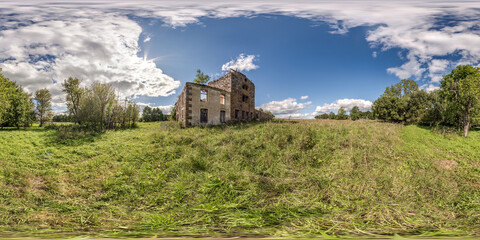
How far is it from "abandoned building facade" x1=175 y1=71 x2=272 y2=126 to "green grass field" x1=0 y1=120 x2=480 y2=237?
7852 millimetres

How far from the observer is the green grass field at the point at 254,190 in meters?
2.13

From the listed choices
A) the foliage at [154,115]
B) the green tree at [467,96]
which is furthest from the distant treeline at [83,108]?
the green tree at [467,96]

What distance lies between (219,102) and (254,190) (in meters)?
14.6

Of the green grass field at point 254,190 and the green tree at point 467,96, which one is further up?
the green tree at point 467,96

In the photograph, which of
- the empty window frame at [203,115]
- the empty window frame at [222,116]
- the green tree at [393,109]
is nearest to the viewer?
the empty window frame at [203,115]

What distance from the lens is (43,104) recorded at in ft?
80.6

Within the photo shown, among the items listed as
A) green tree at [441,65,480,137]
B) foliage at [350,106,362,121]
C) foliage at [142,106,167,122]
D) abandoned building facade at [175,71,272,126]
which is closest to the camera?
green tree at [441,65,480,137]

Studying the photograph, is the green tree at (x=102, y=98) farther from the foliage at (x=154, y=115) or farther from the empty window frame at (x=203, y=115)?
the foliage at (x=154, y=115)

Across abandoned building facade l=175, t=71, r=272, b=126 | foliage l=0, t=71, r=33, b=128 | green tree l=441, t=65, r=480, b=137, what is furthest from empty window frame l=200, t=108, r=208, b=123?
green tree l=441, t=65, r=480, b=137

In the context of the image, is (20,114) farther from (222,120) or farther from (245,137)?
(245,137)

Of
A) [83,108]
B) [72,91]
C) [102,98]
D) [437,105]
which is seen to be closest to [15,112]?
[72,91]

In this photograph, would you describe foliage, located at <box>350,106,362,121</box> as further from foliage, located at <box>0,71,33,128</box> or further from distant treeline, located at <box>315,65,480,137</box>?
foliage, located at <box>0,71,33,128</box>

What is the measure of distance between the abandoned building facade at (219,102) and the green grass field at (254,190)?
785 cm

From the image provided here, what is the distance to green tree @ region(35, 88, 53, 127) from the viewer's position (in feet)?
78.0
